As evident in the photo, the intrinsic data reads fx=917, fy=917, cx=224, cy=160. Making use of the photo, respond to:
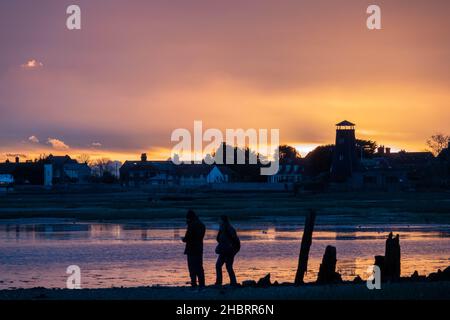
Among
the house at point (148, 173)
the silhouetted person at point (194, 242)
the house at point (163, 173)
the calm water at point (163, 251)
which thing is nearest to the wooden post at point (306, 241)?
the silhouetted person at point (194, 242)

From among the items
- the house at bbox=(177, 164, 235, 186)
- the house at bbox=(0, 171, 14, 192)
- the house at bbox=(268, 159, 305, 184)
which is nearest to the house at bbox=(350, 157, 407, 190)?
the house at bbox=(268, 159, 305, 184)

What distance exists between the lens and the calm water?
32031 mm

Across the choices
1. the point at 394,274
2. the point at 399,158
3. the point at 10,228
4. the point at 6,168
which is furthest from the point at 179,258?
the point at 6,168

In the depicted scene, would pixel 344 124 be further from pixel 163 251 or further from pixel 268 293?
pixel 268 293

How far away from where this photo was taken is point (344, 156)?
473 feet

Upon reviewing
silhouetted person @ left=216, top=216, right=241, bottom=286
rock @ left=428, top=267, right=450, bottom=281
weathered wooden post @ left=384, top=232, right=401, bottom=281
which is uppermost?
silhouetted person @ left=216, top=216, right=241, bottom=286

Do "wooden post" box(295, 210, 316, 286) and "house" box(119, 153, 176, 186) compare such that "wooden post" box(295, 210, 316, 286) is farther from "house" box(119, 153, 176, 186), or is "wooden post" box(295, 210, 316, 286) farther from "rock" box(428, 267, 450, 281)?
"house" box(119, 153, 176, 186)

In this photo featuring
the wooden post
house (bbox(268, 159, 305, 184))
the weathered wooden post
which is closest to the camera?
the wooden post

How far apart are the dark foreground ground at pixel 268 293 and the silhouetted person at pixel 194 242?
1.87ft

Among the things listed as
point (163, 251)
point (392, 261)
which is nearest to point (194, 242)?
point (392, 261)

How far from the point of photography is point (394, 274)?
92.0 ft

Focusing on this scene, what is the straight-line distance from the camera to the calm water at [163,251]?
32031 mm

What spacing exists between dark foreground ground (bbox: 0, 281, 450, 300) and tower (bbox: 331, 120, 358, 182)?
392ft
